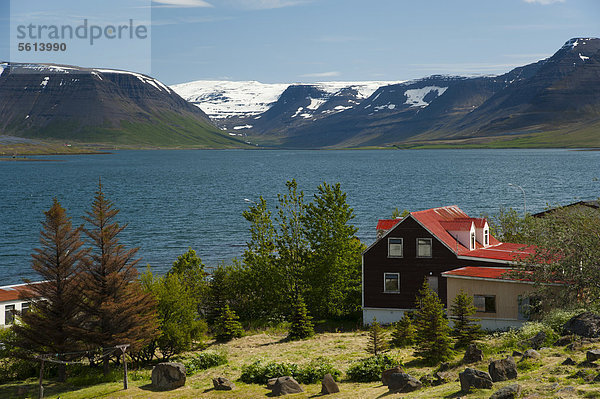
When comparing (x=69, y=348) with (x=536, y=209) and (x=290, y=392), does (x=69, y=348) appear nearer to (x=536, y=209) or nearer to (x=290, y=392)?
(x=290, y=392)

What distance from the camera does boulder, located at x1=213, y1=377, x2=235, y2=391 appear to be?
3278cm

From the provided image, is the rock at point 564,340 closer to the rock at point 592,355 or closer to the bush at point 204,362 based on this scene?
the rock at point 592,355

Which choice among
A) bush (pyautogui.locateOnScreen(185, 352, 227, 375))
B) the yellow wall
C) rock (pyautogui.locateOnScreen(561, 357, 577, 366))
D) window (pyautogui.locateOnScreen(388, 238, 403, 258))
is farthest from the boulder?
window (pyautogui.locateOnScreen(388, 238, 403, 258))

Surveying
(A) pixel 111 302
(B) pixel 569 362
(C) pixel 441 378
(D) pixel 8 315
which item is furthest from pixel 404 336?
(D) pixel 8 315

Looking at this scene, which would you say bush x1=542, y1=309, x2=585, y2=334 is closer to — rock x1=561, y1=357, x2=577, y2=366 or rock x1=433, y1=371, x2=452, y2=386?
rock x1=561, y1=357, x2=577, y2=366

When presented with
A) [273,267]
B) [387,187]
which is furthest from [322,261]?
[387,187]

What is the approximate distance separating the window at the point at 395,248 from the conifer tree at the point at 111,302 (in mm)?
19500

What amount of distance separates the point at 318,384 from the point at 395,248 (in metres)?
20.2

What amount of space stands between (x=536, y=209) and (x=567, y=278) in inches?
3774

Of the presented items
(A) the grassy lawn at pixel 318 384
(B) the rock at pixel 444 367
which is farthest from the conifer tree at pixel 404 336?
(B) the rock at pixel 444 367

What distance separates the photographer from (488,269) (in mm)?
47688

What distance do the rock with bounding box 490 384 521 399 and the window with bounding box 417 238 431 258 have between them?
27612 mm

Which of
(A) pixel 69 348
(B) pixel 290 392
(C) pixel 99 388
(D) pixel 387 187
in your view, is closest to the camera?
(B) pixel 290 392

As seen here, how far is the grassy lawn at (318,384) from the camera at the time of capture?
2428 centimetres
